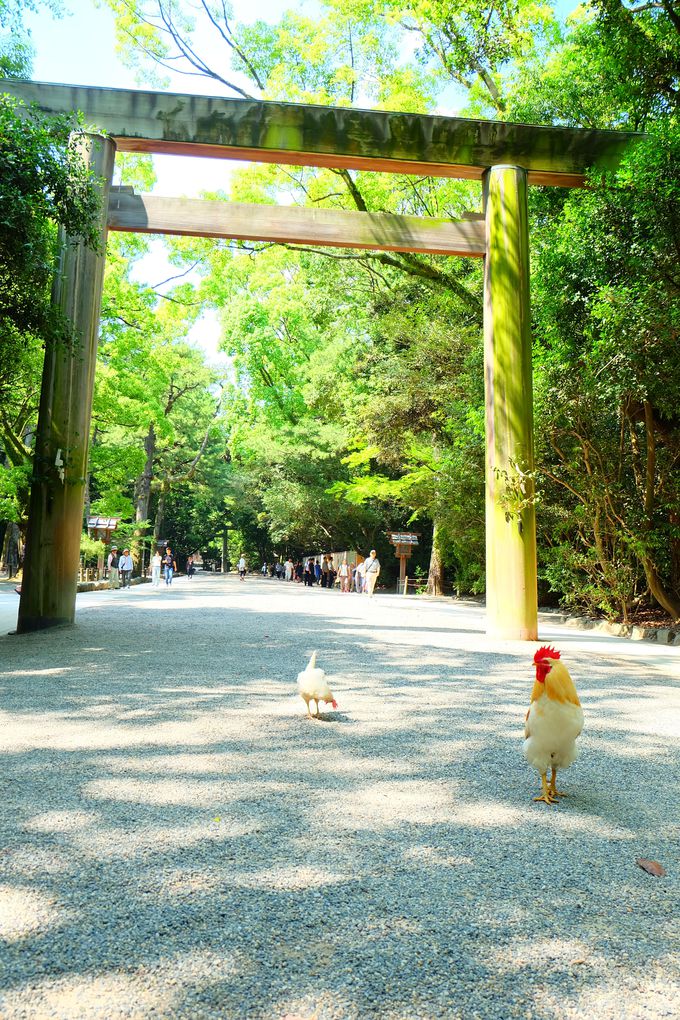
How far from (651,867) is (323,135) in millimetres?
8036

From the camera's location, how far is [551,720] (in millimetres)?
2824

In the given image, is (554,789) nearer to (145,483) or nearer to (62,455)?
(62,455)

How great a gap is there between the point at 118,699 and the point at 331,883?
2716mm

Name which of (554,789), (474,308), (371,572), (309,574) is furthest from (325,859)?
(309,574)

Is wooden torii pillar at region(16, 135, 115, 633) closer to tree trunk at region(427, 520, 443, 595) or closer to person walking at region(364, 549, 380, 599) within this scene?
person walking at region(364, 549, 380, 599)

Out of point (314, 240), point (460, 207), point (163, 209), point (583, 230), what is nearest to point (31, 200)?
point (163, 209)

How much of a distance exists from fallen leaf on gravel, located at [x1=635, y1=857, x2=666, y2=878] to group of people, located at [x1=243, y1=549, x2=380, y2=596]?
14855 millimetres

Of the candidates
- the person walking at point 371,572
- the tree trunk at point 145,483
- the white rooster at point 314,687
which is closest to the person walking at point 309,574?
the tree trunk at point 145,483

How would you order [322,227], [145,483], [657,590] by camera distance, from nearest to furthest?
[322,227] → [657,590] → [145,483]

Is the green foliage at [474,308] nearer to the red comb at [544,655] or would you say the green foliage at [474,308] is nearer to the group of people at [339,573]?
the group of people at [339,573]

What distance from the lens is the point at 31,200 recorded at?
6.22 metres

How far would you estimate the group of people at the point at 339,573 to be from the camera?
1834 cm

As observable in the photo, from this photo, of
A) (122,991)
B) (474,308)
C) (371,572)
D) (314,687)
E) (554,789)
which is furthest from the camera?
(371,572)

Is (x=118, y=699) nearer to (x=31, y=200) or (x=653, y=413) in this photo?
(x=31, y=200)
